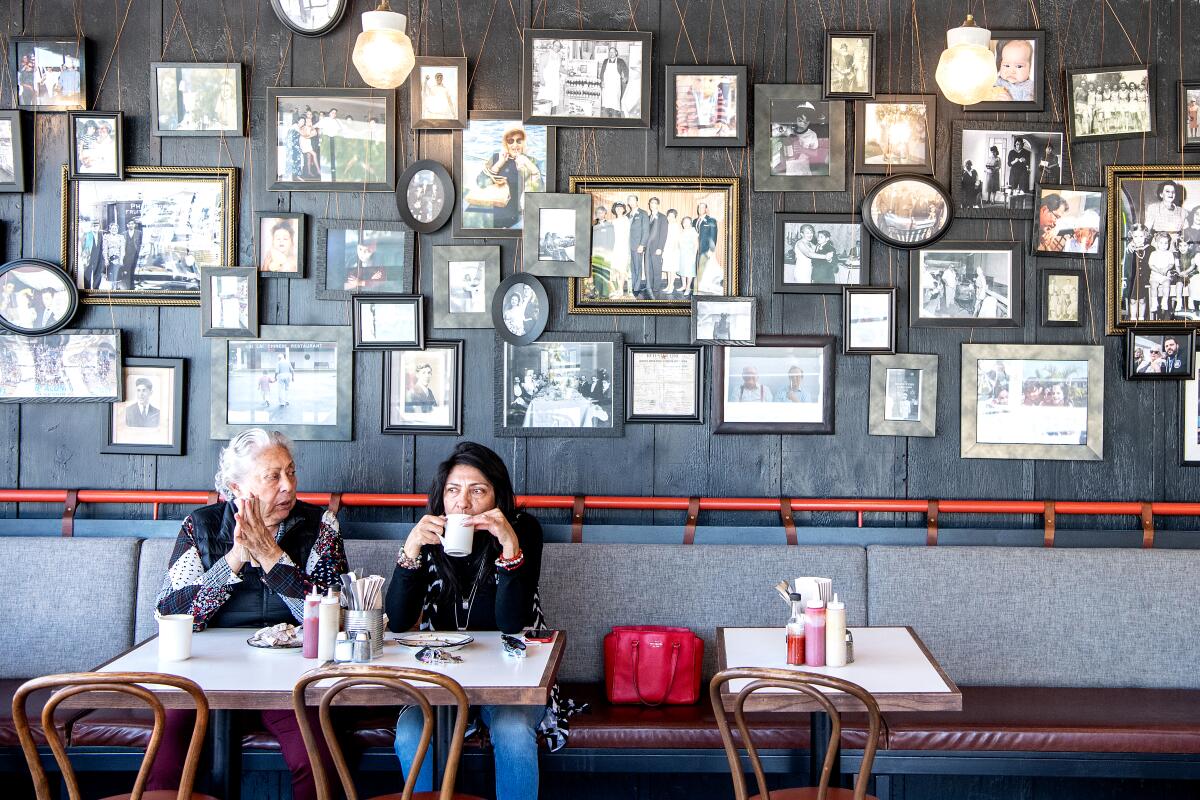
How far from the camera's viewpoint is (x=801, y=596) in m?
2.77

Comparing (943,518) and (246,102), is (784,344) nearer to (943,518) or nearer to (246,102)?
(943,518)

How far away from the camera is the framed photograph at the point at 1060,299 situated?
3.73 m

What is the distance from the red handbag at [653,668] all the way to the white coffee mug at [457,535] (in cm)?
82

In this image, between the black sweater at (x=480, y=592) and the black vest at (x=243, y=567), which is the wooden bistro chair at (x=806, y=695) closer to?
the black sweater at (x=480, y=592)

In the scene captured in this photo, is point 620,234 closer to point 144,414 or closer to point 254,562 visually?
point 254,562

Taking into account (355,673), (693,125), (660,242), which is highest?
(693,125)

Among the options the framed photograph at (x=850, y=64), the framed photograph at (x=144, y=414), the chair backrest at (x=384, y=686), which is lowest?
the chair backrest at (x=384, y=686)

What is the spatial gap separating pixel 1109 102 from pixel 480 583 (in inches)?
109

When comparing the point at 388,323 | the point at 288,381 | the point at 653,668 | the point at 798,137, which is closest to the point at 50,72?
the point at 288,381

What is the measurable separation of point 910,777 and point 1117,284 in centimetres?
188

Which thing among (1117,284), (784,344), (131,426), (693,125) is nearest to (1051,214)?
(1117,284)

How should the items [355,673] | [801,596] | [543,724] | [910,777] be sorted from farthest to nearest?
[910,777] → [543,724] → [801,596] → [355,673]

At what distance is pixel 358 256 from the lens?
3.78m

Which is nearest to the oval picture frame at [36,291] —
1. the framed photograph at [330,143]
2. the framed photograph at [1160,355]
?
the framed photograph at [330,143]
